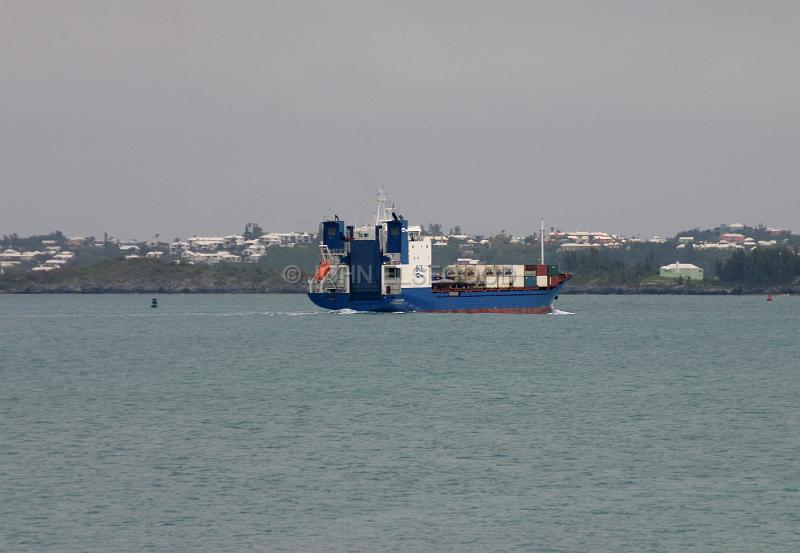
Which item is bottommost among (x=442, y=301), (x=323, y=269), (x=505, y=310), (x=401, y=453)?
(x=401, y=453)

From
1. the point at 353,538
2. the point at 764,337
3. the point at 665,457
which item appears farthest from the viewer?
the point at 764,337

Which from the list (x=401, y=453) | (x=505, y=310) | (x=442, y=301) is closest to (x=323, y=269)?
(x=442, y=301)

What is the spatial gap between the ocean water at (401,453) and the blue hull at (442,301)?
45723 millimetres

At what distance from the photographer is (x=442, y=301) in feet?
439

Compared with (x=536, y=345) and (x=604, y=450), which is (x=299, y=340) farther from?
(x=604, y=450)

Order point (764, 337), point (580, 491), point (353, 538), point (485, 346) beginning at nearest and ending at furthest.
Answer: point (353, 538)
point (580, 491)
point (485, 346)
point (764, 337)

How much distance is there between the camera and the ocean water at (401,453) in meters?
28.6

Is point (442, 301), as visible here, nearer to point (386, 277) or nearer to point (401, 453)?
point (386, 277)

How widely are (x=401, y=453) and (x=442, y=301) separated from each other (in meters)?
94.2

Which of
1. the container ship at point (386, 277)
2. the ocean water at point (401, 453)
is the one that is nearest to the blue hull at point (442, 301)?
the container ship at point (386, 277)

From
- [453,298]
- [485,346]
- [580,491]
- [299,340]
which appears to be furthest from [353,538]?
[453,298]

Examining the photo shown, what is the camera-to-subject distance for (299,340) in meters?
106

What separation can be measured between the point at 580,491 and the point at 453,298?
101911mm

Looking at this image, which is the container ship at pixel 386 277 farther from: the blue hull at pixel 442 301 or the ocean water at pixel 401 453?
the ocean water at pixel 401 453
